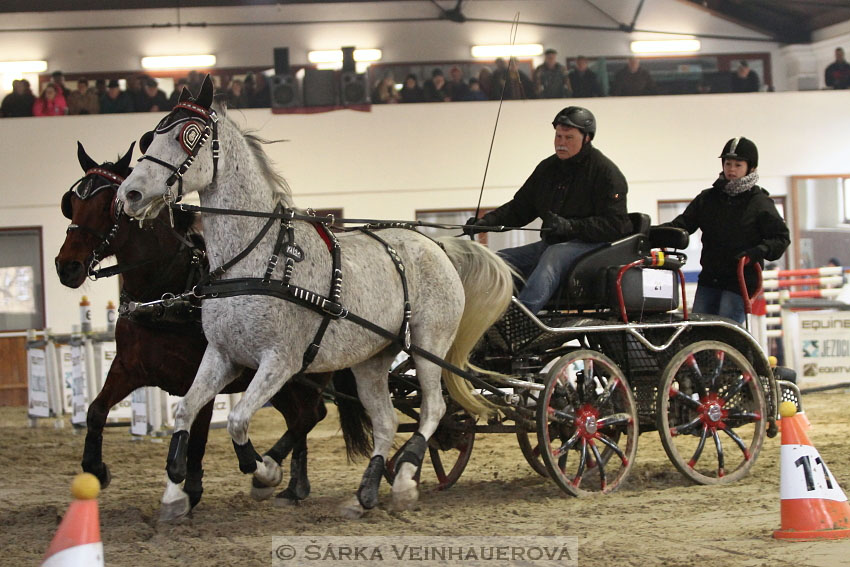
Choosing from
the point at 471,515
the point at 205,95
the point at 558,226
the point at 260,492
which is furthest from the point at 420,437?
the point at 205,95

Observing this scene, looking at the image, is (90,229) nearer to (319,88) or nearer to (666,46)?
(319,88)

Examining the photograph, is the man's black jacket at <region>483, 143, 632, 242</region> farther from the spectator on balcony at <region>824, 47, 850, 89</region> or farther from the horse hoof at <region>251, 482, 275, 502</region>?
the spectator on balcony at <region>824, 47, 850, 89</region>

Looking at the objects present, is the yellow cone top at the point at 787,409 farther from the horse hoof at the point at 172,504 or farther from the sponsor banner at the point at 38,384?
the sponsor banner at the point at 38,384

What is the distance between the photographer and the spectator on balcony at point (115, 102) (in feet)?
47.5

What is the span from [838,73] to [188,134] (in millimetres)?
13255

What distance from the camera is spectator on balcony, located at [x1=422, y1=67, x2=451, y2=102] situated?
15.0 meters

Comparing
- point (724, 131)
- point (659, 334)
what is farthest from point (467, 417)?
point (724, 131)

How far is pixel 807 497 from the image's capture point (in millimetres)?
4418

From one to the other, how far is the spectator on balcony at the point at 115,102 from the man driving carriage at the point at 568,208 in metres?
9.50

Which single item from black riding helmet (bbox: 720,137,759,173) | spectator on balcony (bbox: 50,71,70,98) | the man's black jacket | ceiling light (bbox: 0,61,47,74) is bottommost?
the man's black jacket

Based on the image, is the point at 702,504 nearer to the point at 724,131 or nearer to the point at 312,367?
the point at 312,367

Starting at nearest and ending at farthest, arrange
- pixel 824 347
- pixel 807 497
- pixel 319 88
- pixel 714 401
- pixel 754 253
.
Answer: pixel 807 497 → pixel 714 401 → pixel 754 253 → pixel 824 347 → pixel 319 88

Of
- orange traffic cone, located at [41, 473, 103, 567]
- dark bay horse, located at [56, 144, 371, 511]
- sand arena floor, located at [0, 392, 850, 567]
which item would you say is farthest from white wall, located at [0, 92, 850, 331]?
orange traffic cone, located at [41, 473, 103, 567]

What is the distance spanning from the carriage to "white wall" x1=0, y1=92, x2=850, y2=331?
8.45m
